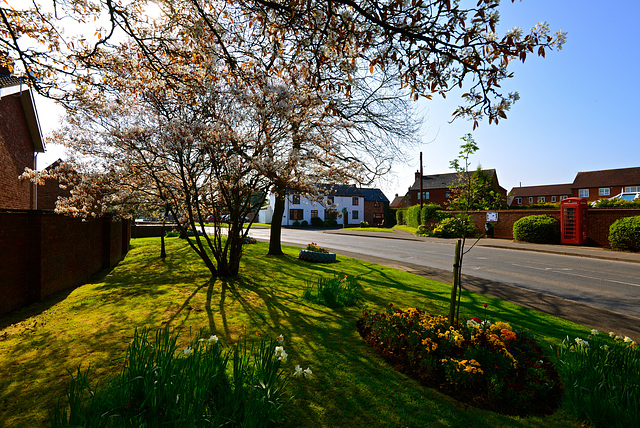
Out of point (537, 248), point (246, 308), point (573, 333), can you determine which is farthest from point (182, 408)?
point (537, 248)

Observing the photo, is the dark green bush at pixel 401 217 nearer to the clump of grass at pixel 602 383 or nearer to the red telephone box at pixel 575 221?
the red telephone box at pixel 575 221

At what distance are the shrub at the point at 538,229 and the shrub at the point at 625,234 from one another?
3429mm

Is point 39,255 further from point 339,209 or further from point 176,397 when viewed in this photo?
point 339,209

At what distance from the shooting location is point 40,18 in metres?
6.65

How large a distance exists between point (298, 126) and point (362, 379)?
6.36m

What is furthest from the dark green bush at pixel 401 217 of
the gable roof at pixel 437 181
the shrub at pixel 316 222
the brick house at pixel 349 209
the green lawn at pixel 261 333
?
the green lawn at pixel 261 333

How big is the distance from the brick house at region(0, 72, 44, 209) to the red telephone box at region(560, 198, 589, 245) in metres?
29.4

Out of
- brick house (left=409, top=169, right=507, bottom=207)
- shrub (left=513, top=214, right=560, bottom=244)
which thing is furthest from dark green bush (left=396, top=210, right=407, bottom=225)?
shrub (left=513, top=214, right=560, bottom=244)

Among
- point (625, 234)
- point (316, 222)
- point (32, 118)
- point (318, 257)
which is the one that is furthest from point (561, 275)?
point (316, 222)

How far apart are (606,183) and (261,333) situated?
254 ft

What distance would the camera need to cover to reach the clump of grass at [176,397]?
2154 mm

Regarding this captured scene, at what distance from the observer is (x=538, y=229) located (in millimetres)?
21500

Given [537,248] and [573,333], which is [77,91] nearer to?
[573,333]

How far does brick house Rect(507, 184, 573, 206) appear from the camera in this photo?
72119 millimetres
